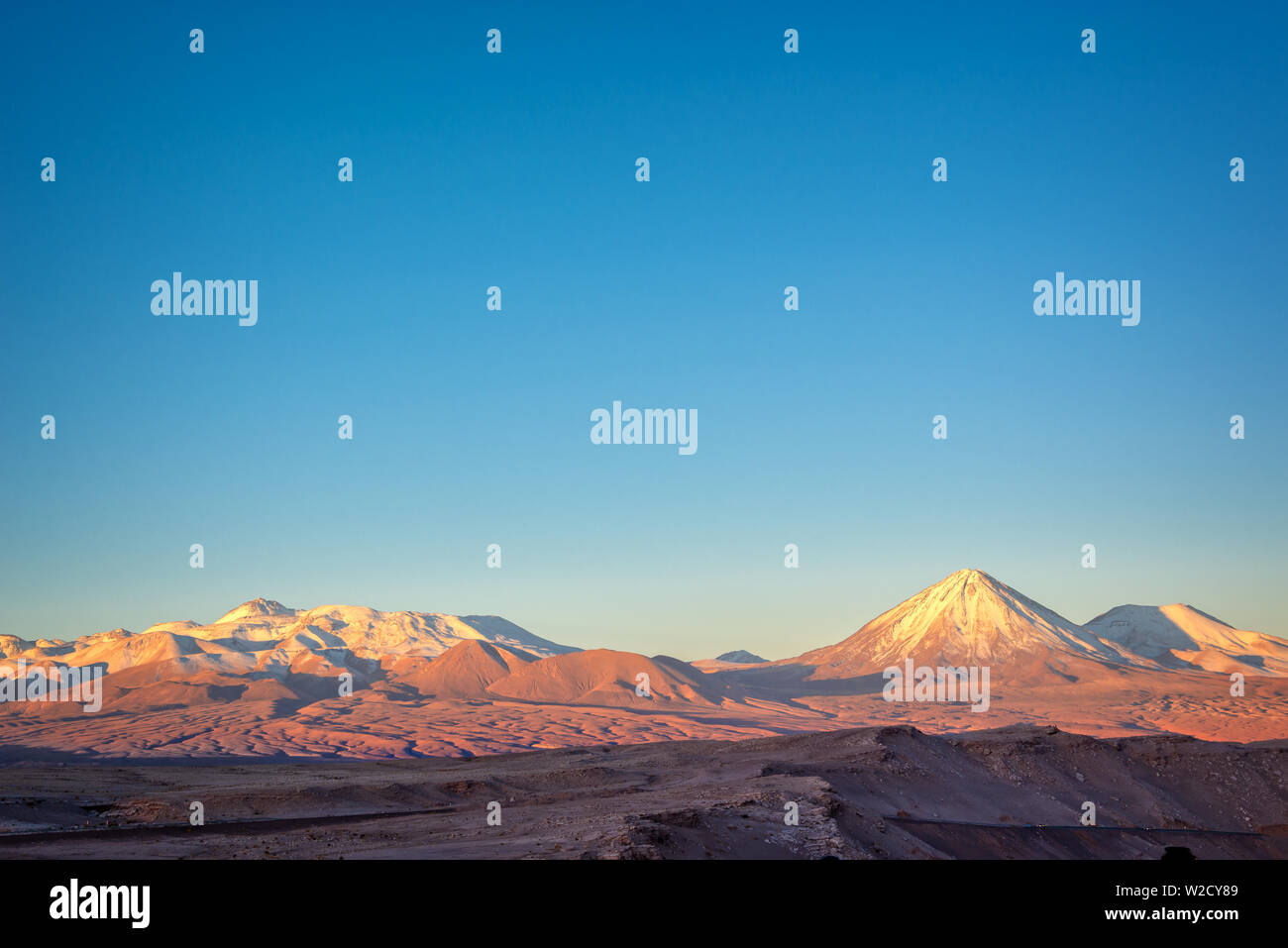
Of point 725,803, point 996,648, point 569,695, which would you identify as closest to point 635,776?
point 725,803

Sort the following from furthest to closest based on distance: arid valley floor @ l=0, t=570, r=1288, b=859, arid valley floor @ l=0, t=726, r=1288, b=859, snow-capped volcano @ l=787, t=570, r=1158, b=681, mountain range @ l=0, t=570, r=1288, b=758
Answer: snow-capped volcano @ l=787, t=570, r=1158, b=681
mountain range @ l=0, t=570, r=1288, b=758
arid valley floor @ l=0, t=570, r=1288, b=859
arid valley floor @ l=0, t=726, r=1288, b=859

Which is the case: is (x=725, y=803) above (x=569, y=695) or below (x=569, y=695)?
above

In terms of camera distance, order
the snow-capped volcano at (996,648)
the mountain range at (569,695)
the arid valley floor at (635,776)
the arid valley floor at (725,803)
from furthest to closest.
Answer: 1. the snow-capped volcano at (996,648)
2. the mountain range at (569,695)
3. the arid valley floor at (635,776)
4. the arid valley floor at (725,803)

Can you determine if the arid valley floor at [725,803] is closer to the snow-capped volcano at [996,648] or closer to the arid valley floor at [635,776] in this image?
the arid valley floor at [635,776]

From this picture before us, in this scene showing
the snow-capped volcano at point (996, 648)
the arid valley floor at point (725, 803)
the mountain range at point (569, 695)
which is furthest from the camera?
the snow-capped volcano at point (996, 648)

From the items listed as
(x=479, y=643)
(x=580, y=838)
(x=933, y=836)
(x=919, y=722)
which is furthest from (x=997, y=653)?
A: (x=580, y=838)

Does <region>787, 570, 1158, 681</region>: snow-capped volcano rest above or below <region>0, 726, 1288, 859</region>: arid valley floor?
below

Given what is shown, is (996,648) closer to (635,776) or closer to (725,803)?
(635,776)

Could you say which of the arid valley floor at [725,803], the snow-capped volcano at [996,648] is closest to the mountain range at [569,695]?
the snow-capped volcano at [996,648]

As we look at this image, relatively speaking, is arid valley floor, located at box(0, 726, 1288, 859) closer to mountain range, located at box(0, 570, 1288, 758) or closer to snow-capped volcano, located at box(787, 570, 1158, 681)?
mountain range, located at box(0, 570, 1288, 758)

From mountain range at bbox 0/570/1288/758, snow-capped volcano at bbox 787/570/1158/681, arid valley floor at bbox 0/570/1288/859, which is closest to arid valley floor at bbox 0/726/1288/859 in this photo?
arid valley floor at bbox 0/570/1288/859
